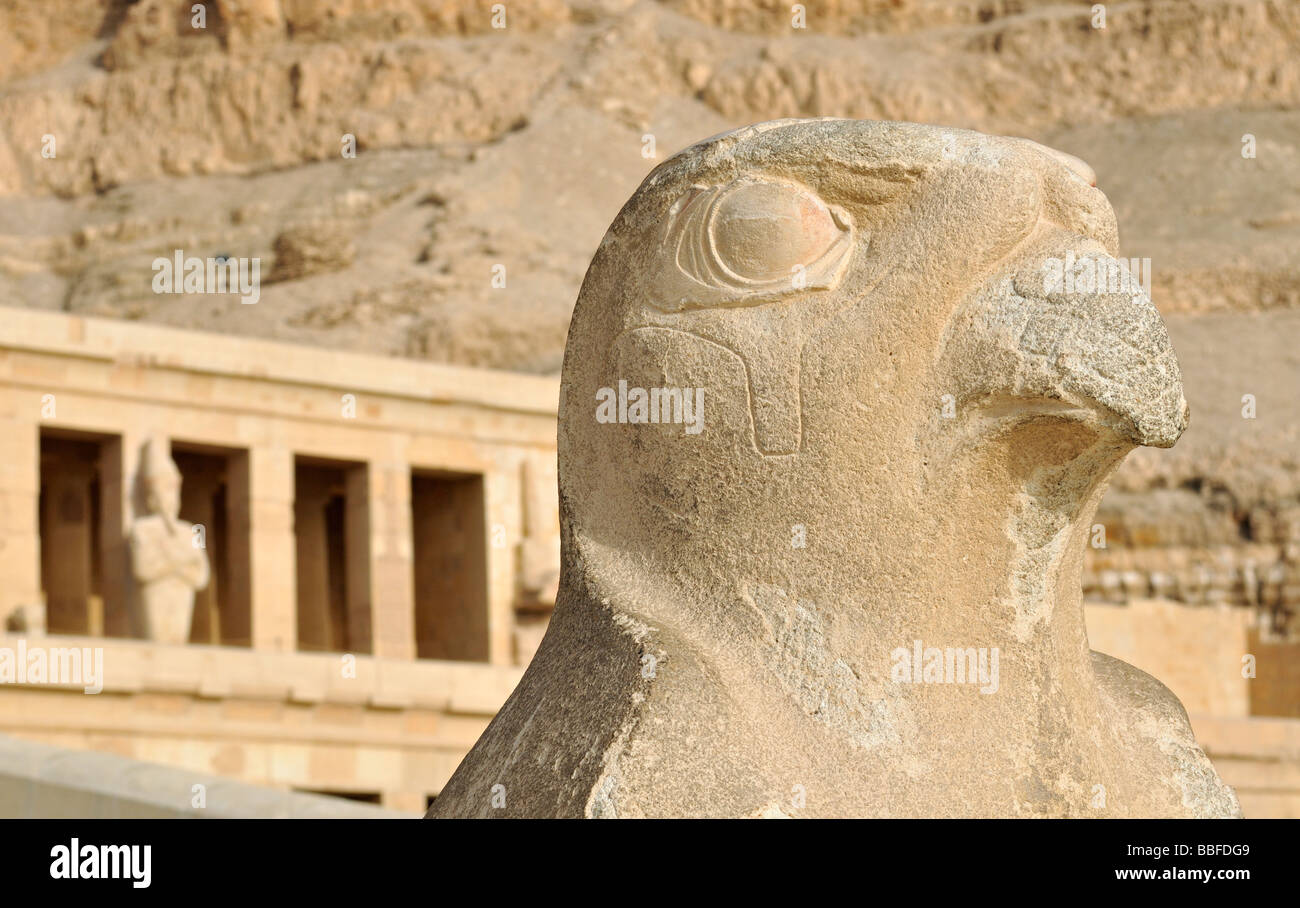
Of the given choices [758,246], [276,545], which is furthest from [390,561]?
[758,246]

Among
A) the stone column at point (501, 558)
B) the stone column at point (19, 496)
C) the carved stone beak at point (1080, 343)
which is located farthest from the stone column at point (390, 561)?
the carved stone beak at point (1080, 343)

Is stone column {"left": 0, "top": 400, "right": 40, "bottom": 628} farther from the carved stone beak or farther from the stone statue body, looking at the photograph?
the carved stone beak

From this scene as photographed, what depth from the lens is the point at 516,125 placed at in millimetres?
54844

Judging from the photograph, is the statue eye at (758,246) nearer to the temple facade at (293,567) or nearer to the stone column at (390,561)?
the temple facade at (293,567)

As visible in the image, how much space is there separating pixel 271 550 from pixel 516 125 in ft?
123

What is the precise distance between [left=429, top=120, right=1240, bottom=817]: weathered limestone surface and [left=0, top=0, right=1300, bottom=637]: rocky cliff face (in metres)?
38.3

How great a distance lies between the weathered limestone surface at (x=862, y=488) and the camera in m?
3.63

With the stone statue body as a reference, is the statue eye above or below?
above

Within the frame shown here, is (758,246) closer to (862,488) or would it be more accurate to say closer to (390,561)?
(862,488)

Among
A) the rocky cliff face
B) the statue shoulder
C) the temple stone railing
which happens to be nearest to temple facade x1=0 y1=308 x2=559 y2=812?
the temple stone railing

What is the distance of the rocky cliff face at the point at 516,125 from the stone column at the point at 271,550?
76.9 ft

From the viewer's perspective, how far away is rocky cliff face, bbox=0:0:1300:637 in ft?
152
